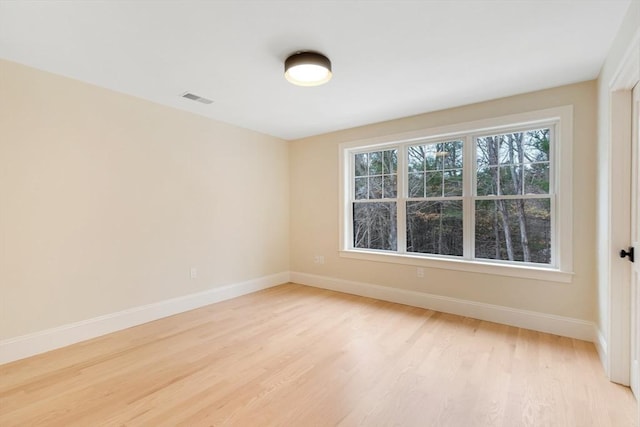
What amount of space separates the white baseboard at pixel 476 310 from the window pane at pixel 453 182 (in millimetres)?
1319

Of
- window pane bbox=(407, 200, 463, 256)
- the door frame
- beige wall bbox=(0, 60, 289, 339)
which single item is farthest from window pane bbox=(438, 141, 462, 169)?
beige wall bbox=(0, 60, 289, 339)

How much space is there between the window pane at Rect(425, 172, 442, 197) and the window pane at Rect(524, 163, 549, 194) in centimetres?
91

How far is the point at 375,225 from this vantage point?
4.32 metres

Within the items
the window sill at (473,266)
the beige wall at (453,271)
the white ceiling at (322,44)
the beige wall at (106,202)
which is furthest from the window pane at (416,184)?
the beige wall at (106,202)

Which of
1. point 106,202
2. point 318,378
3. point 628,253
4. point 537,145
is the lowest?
point 318,378

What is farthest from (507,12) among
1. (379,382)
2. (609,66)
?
(379,382)

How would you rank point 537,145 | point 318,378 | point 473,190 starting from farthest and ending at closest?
point 473,190 < point 537,145 < point 318,378

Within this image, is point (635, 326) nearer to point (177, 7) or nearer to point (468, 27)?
point (468, 27)

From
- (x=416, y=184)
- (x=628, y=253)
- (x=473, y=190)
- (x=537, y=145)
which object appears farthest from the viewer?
(x=416, y=184)

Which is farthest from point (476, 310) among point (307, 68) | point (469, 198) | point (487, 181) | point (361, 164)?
point (307, 68)

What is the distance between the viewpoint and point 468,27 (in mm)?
1981

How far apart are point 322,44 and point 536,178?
2692 millimetres

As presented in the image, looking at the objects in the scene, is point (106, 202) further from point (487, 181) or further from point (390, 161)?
point (487, 181)

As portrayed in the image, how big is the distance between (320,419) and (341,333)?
48.1 inches
